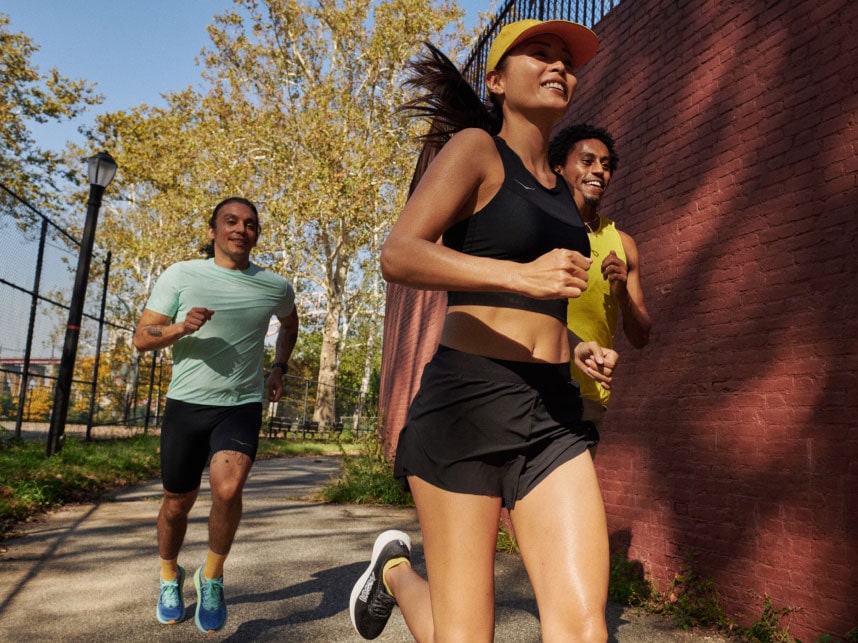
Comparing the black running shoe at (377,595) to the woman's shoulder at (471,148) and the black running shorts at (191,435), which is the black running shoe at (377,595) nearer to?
the black running shorts at (191,435)

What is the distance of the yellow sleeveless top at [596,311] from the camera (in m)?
3.59

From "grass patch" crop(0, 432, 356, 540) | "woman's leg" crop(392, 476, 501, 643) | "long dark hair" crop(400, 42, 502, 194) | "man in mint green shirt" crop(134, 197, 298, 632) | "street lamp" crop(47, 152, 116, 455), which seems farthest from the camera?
"street lamp" crop(47, 152, 116, 455)

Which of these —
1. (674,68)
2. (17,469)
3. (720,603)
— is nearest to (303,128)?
(17,469)

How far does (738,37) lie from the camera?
480 cm

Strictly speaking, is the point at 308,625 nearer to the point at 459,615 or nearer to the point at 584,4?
the point at 459,615

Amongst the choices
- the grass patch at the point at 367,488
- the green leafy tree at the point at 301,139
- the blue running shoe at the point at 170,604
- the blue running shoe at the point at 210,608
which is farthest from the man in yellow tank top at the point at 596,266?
the green leafy tree at the point at 301,139

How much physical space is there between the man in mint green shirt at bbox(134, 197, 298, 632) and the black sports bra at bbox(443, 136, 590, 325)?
2.31 m

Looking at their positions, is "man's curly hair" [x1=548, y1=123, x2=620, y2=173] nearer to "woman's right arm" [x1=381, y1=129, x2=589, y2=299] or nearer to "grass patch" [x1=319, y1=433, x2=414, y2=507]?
"woman's right arm" [x1=381, y1=129, x2=589, y2=299]

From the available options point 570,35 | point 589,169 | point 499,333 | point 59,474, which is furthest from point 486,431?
point 59,474

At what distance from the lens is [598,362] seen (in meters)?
2.25

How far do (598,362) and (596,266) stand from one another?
1548mm

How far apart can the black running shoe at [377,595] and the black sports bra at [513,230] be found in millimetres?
1196

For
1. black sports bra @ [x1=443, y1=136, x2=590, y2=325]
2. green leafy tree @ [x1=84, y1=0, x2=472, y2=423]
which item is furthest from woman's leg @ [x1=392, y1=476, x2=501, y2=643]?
green leafy tree @ [x1=84, y1=0, x2=472, y2=423]

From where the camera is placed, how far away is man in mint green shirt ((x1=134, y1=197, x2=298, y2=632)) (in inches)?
160
